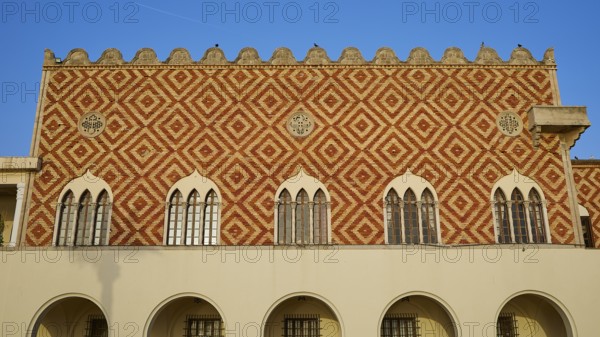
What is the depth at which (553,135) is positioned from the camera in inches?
672

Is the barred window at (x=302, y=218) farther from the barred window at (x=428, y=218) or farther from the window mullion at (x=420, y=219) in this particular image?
the barred window at (x=428, y=218)

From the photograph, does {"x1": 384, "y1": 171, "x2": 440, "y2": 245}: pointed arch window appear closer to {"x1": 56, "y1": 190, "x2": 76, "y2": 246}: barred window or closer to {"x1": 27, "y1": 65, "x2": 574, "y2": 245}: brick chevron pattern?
{"x1": 27, "y1": 65, "x2": 574, "y2": 245}: brick chevron pattern

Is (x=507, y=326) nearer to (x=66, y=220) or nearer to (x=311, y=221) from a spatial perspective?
(x=311, y=221)

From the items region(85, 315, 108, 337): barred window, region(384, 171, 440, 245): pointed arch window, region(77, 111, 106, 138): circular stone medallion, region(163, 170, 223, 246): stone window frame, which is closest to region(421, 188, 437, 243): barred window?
region(384, 171, 440, 245): pointed arch window

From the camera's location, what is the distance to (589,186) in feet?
64.4

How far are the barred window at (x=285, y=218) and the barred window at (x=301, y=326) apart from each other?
7.40ft

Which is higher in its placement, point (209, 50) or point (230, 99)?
point (209, 50)

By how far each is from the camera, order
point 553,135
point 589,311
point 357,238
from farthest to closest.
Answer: point 553,135
point 357,238
point 589,311

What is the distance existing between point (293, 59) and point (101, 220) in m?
7.81

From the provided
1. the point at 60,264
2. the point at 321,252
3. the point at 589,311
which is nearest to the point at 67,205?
the point at 60,264

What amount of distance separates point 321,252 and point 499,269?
484 centimetres

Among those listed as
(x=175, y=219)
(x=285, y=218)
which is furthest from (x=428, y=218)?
(x=175, y=219)

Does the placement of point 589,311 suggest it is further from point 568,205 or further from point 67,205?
point 67,205

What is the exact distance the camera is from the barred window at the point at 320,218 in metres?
16.1
